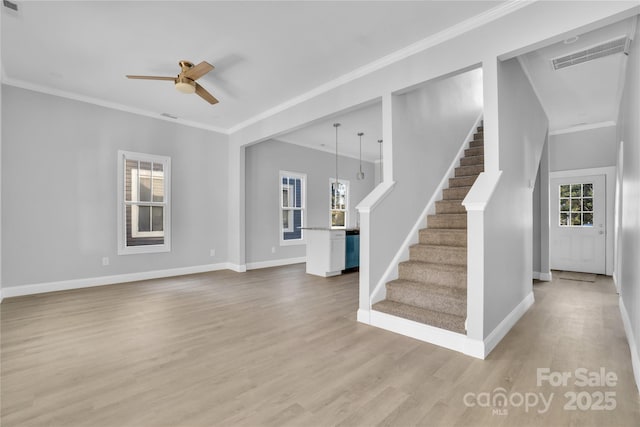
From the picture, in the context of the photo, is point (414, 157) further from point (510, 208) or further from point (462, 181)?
point (510, 208)

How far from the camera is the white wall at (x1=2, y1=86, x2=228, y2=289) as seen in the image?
4.14 meters

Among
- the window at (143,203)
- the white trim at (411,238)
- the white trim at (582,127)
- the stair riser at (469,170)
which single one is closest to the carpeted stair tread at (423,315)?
the white trim at (411,238)

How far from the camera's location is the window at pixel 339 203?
827 cm

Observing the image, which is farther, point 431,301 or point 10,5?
point 431,301

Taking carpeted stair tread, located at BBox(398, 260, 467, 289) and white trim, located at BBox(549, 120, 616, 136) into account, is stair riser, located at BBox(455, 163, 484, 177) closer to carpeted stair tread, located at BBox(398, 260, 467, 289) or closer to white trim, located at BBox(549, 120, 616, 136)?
carpeted stair tread, located at BBox(398, 260, 467, 289)

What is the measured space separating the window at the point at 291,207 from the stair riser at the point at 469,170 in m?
3.72

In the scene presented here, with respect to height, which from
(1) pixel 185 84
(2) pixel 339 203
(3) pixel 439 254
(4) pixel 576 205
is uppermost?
(1) pixel 185 84

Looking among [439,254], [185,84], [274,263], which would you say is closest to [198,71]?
[185,84]

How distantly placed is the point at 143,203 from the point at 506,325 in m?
5.41

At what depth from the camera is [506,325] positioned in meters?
2.91

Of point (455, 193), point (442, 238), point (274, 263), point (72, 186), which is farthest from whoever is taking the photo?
point (274, 263)

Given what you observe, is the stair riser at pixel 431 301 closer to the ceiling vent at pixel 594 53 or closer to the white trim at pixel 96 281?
the ceiling vent at pixel 594 53

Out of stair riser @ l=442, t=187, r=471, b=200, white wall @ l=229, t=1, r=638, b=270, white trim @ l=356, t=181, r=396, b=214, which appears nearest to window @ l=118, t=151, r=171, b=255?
white wall @ l=229, t=1, r=638, b=270

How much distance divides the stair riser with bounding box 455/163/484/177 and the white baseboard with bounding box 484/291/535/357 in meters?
1.78
